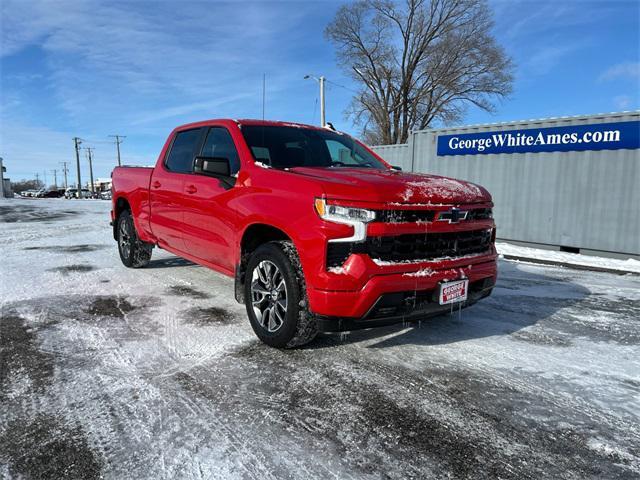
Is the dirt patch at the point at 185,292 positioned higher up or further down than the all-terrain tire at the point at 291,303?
further down

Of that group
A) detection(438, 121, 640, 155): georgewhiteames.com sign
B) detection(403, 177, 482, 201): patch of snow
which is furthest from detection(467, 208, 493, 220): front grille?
detection(438, 121, 640, 155): georgewhiteames.com sign

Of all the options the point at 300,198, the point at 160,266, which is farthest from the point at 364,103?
the point at 300,198

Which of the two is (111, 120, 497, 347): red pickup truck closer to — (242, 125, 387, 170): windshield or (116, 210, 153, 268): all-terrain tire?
(242, 125, 387, 170): windshield

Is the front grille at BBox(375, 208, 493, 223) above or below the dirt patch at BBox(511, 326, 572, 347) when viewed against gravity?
above

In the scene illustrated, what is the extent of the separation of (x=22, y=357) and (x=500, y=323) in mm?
4013

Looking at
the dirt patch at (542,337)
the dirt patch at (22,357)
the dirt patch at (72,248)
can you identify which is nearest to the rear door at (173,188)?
the dirt patch at (22,357)

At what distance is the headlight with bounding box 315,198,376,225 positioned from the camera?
2888mm

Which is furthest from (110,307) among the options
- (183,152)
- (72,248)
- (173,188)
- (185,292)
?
(72,248)

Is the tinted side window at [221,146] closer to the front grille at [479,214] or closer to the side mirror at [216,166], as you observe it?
the side mirror at [216,166]

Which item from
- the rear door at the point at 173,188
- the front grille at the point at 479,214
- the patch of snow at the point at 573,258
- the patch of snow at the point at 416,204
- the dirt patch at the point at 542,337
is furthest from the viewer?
the patch of snow at the point at 573,258

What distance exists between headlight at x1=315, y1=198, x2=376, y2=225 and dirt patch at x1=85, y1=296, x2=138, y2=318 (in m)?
2.46

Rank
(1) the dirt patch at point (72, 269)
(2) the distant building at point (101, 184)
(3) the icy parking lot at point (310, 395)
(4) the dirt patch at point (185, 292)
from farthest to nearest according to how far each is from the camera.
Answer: (2) the distant building at point (101, 184)
(1) the dirt patch at point (72, 269)
(4) the dirt patch at point (185, 292)
(3) the icy parking lot at point (310, 395)

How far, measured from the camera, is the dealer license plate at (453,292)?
312cm

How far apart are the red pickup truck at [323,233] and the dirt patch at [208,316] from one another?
16.9 inches
